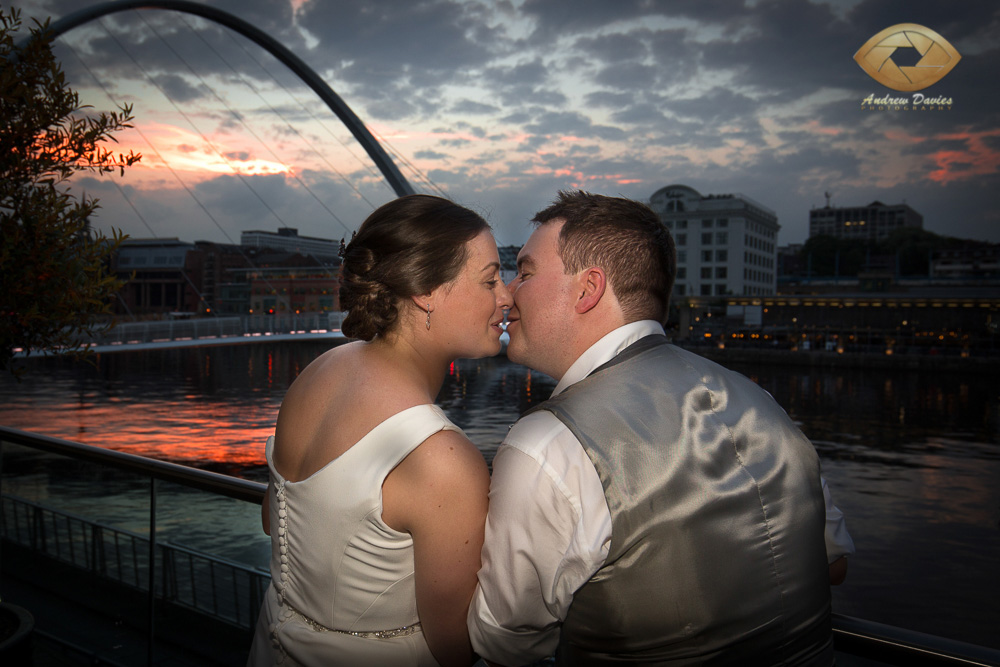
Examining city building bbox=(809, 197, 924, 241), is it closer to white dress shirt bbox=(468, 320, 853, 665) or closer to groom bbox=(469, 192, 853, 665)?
groom bbox=(469, 192, 853, 665)

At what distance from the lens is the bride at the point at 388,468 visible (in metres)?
1.18

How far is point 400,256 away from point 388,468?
1.34 ft

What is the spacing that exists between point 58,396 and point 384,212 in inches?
2951

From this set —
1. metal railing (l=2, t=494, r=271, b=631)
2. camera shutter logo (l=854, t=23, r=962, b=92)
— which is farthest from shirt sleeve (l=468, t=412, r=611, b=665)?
camera shutter logo (l=854, t=23, r=962, b=92)

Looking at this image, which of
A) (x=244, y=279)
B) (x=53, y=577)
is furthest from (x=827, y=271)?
(x=53, y=577)

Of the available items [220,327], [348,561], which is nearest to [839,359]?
[220,327]

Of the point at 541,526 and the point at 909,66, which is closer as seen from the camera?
the point at 541,526

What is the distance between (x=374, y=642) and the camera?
1312mm

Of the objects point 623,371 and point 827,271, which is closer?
point 623,371

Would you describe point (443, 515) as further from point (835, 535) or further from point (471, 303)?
point (835, 535)

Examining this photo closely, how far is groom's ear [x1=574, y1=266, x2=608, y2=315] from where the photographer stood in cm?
134

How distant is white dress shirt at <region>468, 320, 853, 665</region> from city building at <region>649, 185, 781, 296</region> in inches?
3599

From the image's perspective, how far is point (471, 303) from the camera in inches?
56.3

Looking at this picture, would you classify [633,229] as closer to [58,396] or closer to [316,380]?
[316,380]
